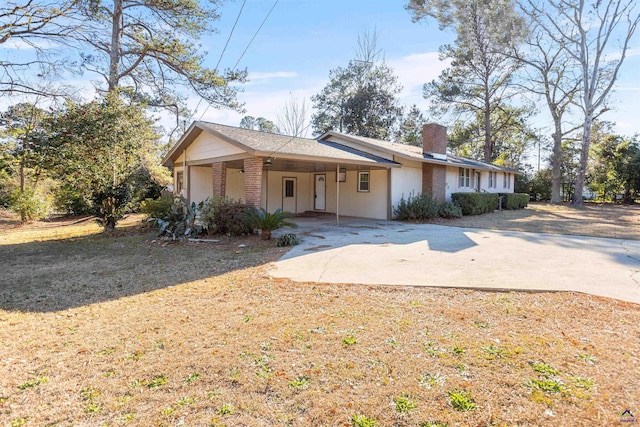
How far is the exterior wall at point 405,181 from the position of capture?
14.7 metres

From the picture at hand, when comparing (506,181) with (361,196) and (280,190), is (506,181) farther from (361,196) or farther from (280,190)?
(280,190)

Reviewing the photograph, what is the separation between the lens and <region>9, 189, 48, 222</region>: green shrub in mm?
15145

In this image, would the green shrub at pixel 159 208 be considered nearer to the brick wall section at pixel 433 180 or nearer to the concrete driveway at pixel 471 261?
the concrete driveway at pixel 471 261

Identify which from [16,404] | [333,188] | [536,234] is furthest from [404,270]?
[333,188]

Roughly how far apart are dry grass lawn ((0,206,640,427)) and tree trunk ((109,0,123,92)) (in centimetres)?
1330

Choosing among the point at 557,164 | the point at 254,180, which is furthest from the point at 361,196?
the point at 557,164

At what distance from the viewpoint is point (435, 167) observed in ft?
52.6

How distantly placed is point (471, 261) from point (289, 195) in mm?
11919

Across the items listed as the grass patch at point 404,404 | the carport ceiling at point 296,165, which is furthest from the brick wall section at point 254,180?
the grass patch at point 404,404

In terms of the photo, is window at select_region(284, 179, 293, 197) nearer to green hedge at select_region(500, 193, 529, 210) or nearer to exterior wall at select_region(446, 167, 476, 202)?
exterior wall at select_region(446, 167, 476, 202)

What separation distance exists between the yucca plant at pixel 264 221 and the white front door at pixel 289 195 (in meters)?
7.50

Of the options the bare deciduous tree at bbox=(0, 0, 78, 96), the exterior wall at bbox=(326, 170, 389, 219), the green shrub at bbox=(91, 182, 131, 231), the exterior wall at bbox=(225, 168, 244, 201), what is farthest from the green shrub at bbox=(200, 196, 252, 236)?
the bare deciduous tree at bbox=(0, 0, 78, 96)

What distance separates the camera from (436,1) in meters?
24.1

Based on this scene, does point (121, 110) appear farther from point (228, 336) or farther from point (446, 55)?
point (446, 55)
